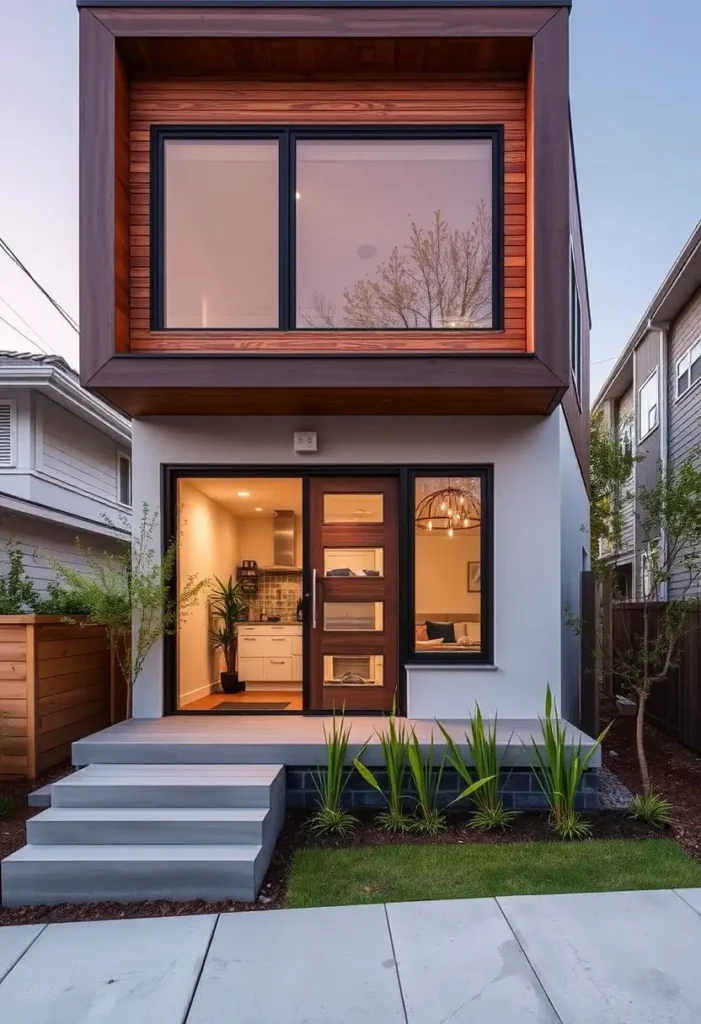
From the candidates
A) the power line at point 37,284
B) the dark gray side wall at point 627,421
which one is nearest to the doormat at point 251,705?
the power line at point 37,284

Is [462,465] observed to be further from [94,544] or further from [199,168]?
[94,544]

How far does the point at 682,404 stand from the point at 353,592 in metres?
7.71

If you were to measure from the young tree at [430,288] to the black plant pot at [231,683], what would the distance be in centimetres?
441

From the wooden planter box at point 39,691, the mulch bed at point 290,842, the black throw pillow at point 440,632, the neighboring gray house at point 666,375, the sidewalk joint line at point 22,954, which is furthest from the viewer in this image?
the neighboring gray house at point 666,375

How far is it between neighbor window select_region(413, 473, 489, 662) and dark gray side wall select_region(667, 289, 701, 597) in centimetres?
564

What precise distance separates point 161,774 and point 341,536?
7.72 feet

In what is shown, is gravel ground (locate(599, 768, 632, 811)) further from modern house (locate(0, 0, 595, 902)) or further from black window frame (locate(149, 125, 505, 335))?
black window frame (locate(149, 125, 505, 335))

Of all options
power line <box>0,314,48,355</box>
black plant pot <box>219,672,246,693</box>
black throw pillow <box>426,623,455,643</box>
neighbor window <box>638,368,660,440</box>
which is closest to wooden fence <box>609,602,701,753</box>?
black throw pillow <box>426,623,455,643</box>

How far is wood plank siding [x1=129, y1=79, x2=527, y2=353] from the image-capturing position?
5289mm

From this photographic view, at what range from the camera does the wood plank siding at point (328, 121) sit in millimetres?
5289

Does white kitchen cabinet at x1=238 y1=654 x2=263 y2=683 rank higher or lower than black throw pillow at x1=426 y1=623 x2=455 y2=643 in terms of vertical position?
lower

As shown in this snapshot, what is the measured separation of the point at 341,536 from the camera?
19.5ft

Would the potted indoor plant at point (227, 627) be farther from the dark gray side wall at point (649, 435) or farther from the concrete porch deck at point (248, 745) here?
the dark gray side wall at point (649, 435)

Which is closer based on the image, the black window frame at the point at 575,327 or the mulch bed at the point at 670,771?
the mulch bed at the point at 670,771
